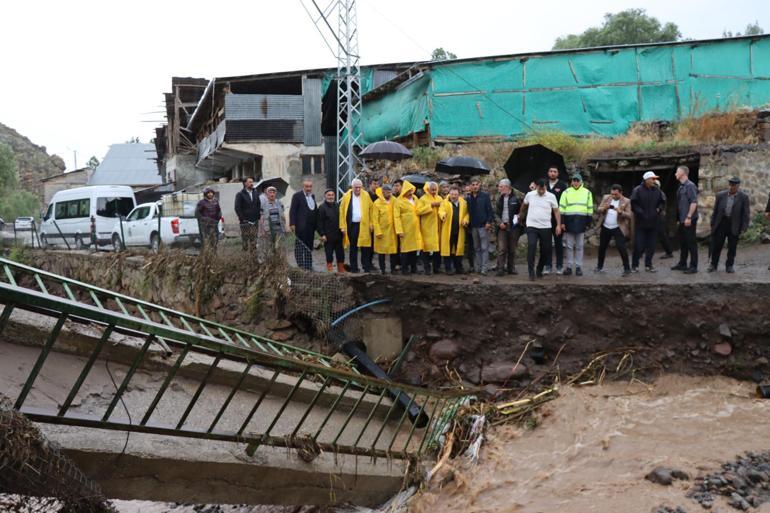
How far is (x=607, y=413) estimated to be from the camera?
321 inches

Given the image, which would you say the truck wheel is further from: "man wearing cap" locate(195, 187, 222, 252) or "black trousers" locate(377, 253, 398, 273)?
"black trousers" locate(377, 253, 398, 273)

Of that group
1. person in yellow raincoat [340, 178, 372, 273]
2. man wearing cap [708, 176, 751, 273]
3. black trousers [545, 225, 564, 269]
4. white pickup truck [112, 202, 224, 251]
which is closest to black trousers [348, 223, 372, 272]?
person in yellow raincoat [340, 178, 372, 273]

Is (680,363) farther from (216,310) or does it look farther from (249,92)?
(249,92)

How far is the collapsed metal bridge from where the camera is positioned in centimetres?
380

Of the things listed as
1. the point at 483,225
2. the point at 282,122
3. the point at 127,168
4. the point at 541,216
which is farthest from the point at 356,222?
the point at 127,168

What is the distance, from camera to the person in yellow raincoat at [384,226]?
1066cm

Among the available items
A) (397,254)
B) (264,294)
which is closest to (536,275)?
(397,254)

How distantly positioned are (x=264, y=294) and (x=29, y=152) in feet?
204

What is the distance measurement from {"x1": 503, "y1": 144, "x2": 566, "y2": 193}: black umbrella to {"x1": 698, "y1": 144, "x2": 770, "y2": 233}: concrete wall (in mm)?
3304

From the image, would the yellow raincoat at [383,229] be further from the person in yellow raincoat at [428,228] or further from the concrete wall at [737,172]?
the concrete wall at [737,172]

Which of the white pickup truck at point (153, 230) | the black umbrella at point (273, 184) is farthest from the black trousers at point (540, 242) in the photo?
the black umbrella at point (273, 184)

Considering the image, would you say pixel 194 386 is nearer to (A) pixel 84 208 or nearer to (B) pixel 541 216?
(B) pixel 541 216

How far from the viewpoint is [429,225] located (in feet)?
35.2

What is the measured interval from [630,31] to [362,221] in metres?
37.3
